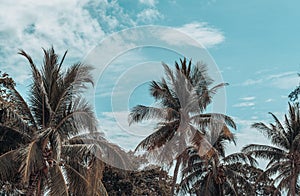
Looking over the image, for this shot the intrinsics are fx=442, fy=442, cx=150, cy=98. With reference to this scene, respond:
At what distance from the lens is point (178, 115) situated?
19.3 metres

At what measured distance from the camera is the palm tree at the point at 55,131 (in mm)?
12891

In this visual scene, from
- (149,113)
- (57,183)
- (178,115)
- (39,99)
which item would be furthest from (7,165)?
(178,115)

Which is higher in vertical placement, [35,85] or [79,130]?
[35,85]

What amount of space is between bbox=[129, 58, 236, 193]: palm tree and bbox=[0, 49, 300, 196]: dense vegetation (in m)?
0.04

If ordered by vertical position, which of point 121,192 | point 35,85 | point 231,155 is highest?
point 35,85

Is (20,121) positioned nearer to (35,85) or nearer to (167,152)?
(35,85)

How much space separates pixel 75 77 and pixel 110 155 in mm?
2820

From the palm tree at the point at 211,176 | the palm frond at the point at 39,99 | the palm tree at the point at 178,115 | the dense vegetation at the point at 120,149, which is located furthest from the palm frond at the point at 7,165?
the palm tree at the point at 211,176

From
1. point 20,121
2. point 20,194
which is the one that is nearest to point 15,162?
point 20,121

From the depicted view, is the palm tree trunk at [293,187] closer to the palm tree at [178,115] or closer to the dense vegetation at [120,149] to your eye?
the dense vegetation at [120,149]

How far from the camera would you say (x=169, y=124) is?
63.8 feet

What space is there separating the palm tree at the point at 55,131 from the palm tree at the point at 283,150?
13.8 metres

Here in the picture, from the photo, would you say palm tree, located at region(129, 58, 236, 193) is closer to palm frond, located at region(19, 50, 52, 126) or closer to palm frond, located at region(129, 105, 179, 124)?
palm frond, located at region(129, 105, 179, 124)

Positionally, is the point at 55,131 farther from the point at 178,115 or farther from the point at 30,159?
the point at 178,115
